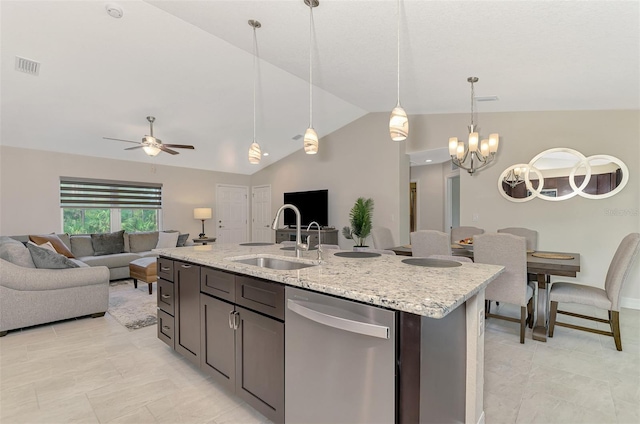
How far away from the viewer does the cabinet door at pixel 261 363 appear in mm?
1594

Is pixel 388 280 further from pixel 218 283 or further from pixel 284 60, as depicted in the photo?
pixel 284 60

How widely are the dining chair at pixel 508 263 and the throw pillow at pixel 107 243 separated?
5.96 metres

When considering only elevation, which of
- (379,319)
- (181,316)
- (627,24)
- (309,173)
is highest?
(627,24)

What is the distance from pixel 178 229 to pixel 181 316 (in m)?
5.08

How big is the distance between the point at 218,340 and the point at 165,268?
98 cm

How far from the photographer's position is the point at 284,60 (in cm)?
356

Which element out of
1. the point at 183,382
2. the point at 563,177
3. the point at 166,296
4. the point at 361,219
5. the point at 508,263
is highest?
the point at 563,177

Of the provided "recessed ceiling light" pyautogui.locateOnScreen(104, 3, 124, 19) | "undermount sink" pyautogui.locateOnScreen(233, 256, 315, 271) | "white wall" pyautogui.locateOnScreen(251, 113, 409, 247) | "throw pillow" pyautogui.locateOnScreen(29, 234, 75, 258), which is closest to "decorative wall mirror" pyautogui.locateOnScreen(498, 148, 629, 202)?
"white wall" pyautogui.locateOnScreen(251, 113, 409, 247)

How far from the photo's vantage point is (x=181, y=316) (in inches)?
95.3

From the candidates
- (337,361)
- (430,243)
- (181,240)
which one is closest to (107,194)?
(181,240)

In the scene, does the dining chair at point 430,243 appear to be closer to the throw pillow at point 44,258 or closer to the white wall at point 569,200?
the white wall at point 569,200

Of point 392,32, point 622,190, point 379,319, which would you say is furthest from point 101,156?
point 622,190

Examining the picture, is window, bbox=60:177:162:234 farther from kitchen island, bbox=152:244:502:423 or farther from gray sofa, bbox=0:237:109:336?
kitchen island, bbox=152:244:502:423

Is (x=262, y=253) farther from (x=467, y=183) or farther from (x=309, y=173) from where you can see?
(x=309, y=173)
